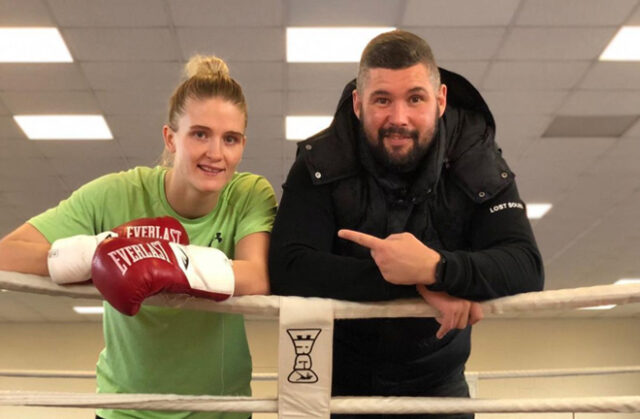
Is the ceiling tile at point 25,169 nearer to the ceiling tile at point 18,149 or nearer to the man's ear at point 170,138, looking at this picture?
the ceiling tile at point 18,149

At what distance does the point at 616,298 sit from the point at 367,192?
1.77 ft

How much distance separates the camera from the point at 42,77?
442cm

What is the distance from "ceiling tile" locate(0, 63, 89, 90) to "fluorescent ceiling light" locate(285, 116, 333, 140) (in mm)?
1376

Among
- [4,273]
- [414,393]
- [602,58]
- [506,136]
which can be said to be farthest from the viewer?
[506,136]

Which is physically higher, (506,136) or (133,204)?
(506,136)

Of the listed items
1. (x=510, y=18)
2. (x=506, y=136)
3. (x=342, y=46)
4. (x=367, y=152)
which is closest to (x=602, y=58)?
(x=510, y=18)

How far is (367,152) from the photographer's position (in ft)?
4.84

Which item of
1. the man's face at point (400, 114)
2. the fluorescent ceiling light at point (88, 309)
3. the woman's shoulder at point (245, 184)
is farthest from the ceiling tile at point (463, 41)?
the fluorescent ceiling light at point (88, 309)

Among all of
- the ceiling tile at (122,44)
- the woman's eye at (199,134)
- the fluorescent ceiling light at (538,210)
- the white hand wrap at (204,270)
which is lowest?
the white hand wrap at (204,270)

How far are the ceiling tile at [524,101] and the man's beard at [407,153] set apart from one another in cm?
337

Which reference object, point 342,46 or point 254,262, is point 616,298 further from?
point 342,46

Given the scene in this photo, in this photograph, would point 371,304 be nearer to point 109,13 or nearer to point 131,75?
point 109,13

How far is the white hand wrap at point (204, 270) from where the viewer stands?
1136 mm

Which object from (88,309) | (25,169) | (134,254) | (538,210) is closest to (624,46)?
(538,210)
